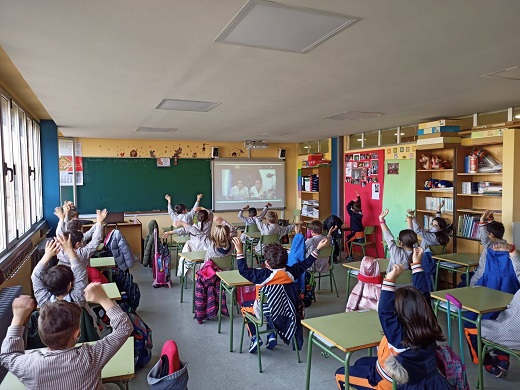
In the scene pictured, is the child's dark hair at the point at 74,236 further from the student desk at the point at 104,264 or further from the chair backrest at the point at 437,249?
the chair backrest at the point at 437,249

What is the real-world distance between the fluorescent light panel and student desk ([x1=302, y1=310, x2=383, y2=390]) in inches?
78.6

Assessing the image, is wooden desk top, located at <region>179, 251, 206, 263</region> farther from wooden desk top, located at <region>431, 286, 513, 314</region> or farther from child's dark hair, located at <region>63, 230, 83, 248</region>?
wooden desk top, located at <region>431, 286, 513, 314</region>

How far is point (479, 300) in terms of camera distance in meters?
3.27

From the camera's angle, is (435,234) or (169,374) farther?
(435,234)

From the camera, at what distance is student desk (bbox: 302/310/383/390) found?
2.34 m

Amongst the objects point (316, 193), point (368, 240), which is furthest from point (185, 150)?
point (368, 240)

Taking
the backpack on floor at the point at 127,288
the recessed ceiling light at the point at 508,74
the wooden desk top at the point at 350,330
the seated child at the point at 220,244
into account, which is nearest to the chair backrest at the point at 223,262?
the seated child at the point at 220,244

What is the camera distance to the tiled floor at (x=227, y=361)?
3.26 meters

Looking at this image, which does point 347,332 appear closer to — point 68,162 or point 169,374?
point 169,374

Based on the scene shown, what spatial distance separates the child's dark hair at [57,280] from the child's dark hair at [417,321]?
212 cm

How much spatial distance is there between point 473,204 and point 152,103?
5.18 meters

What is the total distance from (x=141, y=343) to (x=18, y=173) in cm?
368

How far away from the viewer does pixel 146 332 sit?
3650mm

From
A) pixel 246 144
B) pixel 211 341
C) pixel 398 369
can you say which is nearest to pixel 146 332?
pixel 211 341
